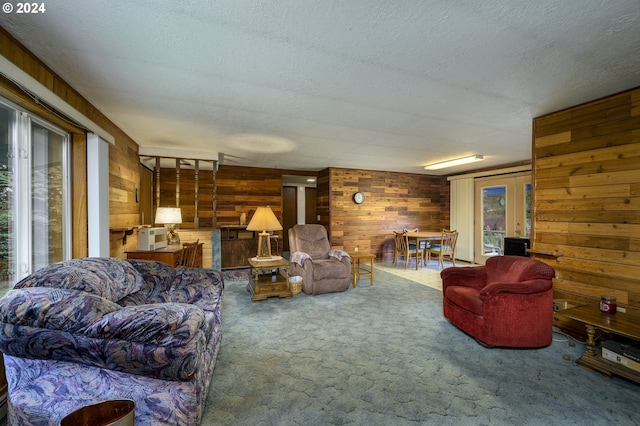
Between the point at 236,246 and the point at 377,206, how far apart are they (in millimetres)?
3594

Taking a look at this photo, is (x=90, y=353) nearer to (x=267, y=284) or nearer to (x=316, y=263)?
(x=267, y=284)

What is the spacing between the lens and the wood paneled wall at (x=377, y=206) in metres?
6.55

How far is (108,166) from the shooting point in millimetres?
3090

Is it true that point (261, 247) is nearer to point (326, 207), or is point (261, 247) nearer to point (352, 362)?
point (352, 362)

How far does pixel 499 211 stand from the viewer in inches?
242

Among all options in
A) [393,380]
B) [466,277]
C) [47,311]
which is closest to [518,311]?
[466,277]

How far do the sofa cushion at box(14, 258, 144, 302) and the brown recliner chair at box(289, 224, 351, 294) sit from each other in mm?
2247

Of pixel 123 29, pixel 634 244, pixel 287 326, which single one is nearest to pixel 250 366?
pixel 287 326

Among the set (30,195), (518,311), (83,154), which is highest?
(83,154)

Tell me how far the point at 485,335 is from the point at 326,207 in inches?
181

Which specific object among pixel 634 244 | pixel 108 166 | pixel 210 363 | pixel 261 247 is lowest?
pixel 210 363

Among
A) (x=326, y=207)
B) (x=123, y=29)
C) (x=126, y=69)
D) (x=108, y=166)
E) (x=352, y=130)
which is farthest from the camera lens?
(x=326, y=207)

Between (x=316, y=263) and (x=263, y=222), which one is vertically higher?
(x=263, y=222)

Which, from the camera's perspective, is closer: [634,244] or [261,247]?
[634,244]
